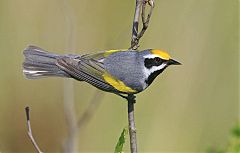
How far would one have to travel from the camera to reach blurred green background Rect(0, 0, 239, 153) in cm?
638

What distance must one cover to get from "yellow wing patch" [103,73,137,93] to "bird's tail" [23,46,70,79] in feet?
0.99

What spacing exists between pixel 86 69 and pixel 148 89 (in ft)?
8.00

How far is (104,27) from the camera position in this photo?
6547 mm

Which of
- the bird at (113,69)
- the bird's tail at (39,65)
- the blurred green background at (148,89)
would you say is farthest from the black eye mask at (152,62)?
the blurred green background at (148,89)

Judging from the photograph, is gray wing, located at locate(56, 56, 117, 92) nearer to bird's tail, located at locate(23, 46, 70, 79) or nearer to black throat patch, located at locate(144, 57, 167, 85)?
bird's tail, located at locate(23, 46, 70, 79)

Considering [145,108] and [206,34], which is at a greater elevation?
[206,34]

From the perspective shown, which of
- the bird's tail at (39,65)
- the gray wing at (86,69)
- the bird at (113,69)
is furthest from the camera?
the bird's tail at (39,65)

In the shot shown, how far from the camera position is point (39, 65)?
416 cm

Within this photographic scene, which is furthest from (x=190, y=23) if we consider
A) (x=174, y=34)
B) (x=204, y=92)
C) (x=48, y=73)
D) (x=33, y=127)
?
(x=48, y=73)

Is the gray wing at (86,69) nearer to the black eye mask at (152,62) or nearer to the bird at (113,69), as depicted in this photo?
the bird at (113,69)

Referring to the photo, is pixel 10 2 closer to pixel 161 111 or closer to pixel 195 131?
pixel 161 111

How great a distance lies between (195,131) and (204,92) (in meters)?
0.42

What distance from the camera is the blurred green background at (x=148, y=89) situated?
638cm

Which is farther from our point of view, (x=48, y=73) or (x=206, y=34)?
(x=206, y=34)
